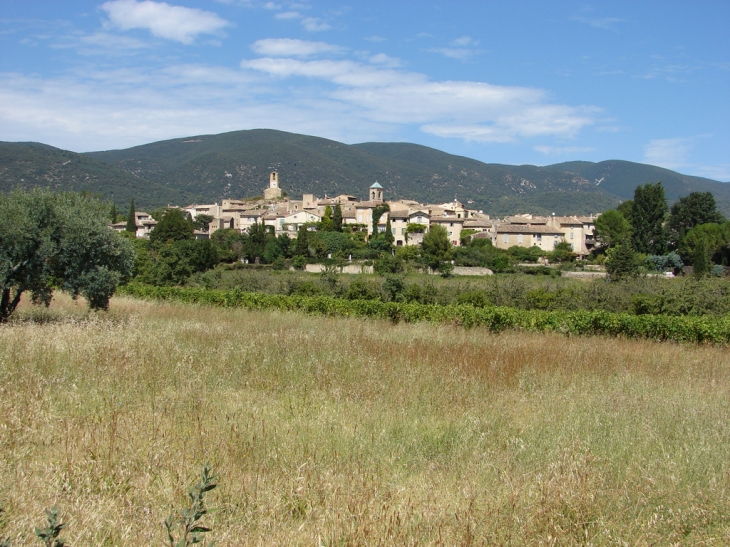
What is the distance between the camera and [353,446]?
486 centimetres

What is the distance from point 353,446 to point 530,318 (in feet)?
38.5

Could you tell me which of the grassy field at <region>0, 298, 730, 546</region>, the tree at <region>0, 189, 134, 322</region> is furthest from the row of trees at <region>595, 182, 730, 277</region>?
the grassy field at <region>0, 298, 730, 546</region>

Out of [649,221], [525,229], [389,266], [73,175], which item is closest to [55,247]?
[389,266]

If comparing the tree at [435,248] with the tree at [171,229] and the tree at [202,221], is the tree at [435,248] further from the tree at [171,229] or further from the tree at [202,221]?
the tree at [202,221]

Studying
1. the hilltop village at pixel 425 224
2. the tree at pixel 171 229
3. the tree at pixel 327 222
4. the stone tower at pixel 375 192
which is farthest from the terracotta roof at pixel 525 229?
the tree at pixel 171 229

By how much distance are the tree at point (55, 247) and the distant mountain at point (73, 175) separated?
13246 cm

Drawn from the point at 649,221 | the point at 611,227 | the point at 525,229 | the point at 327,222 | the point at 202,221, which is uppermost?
the point at 649,221

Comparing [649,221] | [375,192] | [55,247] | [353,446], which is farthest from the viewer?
[375,192]

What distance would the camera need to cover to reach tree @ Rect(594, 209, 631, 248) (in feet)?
246

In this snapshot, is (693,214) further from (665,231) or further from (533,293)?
(533,293)

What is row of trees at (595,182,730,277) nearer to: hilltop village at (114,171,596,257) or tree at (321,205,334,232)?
Result: hilltop village at (114,171,596,257)

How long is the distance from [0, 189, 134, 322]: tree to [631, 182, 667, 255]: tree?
67.8m

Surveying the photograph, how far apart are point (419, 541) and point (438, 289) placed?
22.2 m

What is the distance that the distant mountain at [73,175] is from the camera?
465ft
